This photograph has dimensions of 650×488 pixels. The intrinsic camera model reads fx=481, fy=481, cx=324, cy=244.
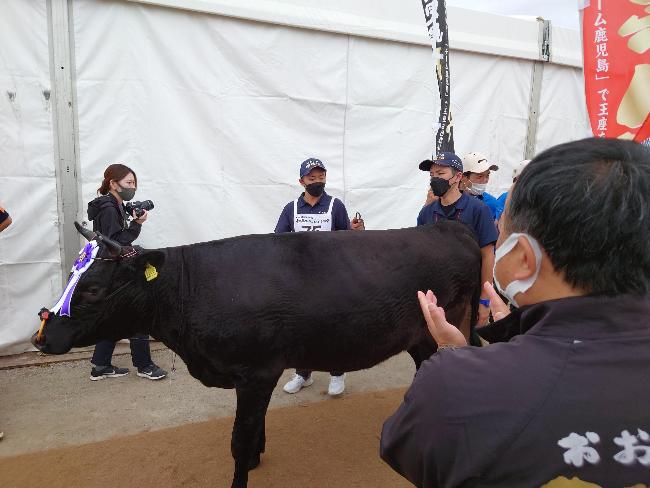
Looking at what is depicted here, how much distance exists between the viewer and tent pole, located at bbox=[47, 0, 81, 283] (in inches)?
184

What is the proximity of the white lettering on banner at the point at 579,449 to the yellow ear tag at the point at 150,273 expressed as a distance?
2.47 meters

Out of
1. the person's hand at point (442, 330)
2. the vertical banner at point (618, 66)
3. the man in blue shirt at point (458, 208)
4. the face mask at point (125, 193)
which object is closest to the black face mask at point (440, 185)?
the man in blue shirt at point (458, 208)

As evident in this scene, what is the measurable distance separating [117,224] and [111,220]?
0.18ft

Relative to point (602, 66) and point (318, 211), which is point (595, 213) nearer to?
point (318, 211)

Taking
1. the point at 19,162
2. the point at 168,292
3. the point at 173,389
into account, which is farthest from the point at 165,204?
the point at 168,292

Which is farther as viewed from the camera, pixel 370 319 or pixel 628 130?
pixel 628 130

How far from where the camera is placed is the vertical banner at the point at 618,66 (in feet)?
12.6

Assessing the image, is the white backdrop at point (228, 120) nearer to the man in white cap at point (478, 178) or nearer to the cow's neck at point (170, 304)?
the man in white cap at point (478, 178)

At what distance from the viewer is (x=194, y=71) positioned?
17.1ft

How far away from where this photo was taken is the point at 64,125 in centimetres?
480

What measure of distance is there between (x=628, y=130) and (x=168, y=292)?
12.3 feet

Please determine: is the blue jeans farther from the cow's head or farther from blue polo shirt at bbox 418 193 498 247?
blue polo shirt at bbox 418 193 498 247

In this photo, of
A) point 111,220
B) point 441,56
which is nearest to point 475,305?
point 441,56

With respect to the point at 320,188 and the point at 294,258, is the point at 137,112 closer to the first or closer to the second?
the point at 320,188
